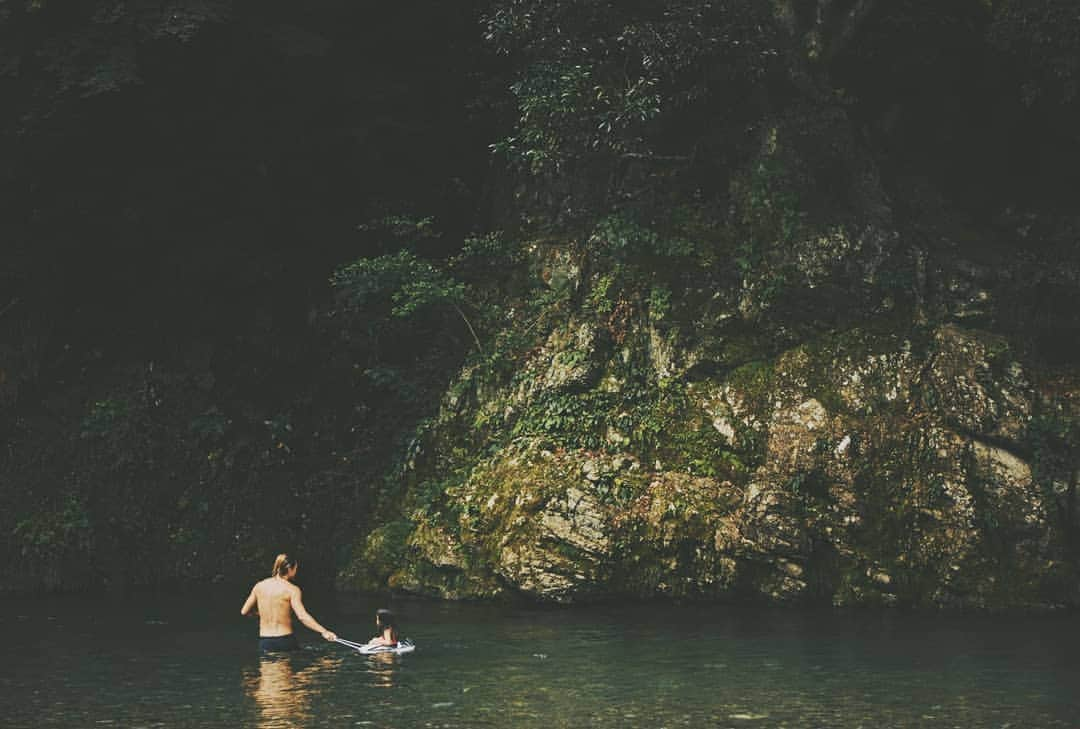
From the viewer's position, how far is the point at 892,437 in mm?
26297

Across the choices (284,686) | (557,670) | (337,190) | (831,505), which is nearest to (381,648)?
(284,686)

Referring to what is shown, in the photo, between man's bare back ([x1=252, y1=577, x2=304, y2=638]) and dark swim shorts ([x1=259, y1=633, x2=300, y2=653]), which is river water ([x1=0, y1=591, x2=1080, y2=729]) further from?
man's bare back ([x1=252, y1=577, x2=304, y2=638])

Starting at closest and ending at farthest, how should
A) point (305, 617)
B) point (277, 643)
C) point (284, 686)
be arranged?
point (284, 686) → point (305, 617) → point (277, 643)

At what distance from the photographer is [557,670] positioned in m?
19.0

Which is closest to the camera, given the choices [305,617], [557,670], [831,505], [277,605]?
[557,670]

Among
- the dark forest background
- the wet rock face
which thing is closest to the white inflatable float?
the wet rock face

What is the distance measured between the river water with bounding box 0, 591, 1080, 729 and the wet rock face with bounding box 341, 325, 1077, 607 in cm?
75

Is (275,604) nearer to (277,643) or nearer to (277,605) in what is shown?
(277,605)

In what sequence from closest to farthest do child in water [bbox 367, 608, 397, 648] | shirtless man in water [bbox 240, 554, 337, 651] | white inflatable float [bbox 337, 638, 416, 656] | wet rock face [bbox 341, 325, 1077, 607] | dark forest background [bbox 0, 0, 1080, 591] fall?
child in water [bbox 367, 608, 397, 648] < white inflatable float [bbox 337, 638, 416, 656] < shirtless man in water [bbox 240, 554, 337, 651] < wet rock face [bbox 341, 325, 1077, 607] < dark forest background [bbox 0, 0, 1080, 591]

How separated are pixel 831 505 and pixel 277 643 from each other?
10.0 m

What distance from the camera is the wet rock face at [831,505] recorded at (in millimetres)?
25391

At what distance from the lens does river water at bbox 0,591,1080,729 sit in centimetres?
1562

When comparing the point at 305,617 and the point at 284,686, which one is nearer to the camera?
the point at 284,686

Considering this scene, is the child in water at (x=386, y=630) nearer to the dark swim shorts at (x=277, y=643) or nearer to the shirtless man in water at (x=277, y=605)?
the shirtless man in water at (x=277, y=605)
